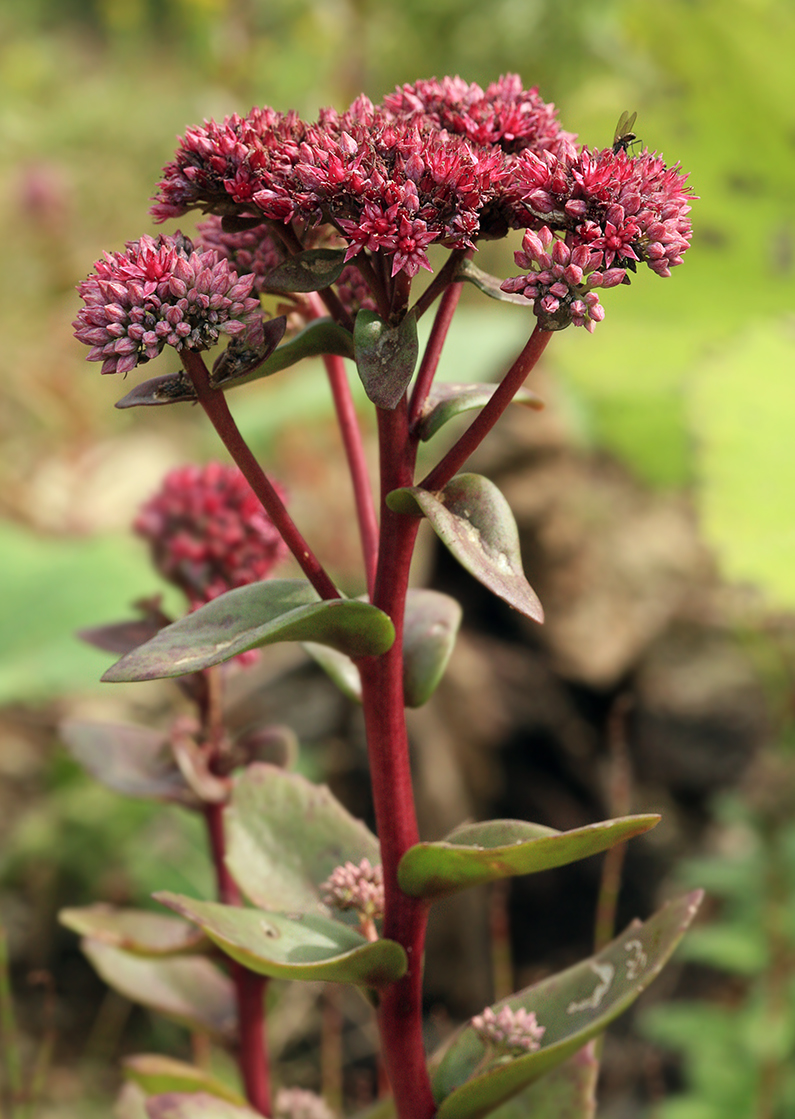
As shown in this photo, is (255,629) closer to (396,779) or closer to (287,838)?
(396,779)

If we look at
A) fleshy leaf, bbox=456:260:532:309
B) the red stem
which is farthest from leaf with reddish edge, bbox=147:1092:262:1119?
fleshy leaf, bbox=456:260:532:309

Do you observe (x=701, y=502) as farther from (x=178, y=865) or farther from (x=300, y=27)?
(x=300, y=27)

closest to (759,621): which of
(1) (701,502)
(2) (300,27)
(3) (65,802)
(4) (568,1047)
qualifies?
(1) (701,502)

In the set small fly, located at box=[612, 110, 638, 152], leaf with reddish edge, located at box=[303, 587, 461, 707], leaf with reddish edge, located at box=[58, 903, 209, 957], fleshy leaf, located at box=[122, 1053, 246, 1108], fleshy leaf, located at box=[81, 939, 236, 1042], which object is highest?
small fly, located at box=[612, 110, 638, 152]

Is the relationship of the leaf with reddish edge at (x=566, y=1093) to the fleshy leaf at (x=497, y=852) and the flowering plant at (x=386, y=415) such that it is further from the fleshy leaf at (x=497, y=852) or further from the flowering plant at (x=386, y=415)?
the fleshy leaf at (x=497, y=852)

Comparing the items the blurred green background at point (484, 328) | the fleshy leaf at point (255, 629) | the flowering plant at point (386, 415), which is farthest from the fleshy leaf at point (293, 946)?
the blurred green background at point (484, 328)

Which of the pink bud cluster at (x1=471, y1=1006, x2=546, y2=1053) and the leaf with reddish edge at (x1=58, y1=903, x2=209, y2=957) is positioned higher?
the leaf with reddish edge at (x1=58, y1=903, x2=209, y2=957)

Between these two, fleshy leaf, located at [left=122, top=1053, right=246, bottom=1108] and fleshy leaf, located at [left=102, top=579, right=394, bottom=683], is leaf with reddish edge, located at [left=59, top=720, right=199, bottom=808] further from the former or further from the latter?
fleshy leaf, located at [left=102, top=579, right=394, bottom=683]
